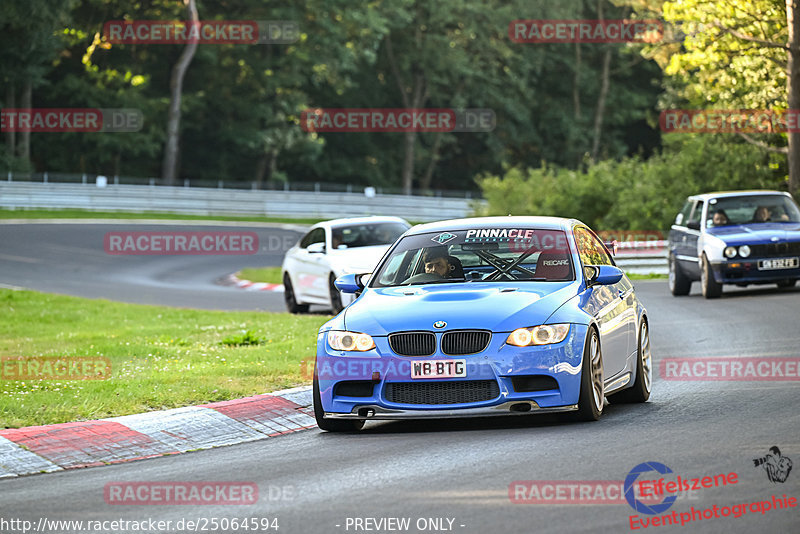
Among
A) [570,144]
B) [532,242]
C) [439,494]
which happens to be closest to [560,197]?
[532,242]

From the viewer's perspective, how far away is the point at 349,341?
9164 mm

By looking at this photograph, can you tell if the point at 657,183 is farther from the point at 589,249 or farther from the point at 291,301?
the point at 589,249

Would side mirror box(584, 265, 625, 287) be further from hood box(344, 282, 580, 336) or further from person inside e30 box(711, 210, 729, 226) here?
person inside e30 box(711, 210, 729, 226)

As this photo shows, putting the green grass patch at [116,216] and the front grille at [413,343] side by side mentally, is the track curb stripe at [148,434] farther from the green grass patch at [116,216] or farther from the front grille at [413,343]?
the green grass patch at [116,216]

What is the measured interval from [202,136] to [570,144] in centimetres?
2253

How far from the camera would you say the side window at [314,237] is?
21.4 meters

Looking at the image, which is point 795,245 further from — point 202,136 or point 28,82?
point 202,136

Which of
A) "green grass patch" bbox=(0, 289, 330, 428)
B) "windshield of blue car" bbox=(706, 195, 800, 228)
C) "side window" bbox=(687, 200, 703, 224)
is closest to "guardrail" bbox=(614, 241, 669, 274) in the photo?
"side window" bbox=(687, 200, 703, 224)

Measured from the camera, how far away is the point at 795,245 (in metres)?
20.1

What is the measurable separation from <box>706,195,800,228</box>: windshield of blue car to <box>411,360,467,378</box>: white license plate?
1300 centimetres

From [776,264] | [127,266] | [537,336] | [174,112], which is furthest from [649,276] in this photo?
[174,112]

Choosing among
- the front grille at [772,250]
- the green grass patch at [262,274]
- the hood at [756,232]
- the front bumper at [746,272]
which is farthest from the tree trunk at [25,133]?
the front grille at [772,250]

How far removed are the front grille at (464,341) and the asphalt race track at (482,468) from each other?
1.88ft

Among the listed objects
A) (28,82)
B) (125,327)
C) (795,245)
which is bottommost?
(125,327)
